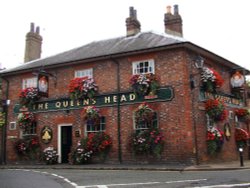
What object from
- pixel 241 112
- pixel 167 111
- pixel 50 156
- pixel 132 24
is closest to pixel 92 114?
Result: pixel 50 156

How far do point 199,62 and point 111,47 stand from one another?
5.41 meters

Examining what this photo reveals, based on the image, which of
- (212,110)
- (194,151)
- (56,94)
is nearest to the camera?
(194,151)

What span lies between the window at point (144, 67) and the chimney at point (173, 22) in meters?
3.53

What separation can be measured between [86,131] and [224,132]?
7374 millimetres

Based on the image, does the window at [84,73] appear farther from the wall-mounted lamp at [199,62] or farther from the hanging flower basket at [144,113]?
the wall-mounted lamp at [199,62]

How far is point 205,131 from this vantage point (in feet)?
51.9

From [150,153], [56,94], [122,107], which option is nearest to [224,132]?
[150,153]

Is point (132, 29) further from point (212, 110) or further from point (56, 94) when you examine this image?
point (212, 110)

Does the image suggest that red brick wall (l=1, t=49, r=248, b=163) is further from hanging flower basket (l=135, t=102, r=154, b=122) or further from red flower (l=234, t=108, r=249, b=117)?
red flower (l=234, t=108, r=249, b=117)

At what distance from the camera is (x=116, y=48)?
17938mm

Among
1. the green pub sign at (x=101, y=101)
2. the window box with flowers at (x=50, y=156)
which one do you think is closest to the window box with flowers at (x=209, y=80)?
the green pub sign at (x=101, y=101)

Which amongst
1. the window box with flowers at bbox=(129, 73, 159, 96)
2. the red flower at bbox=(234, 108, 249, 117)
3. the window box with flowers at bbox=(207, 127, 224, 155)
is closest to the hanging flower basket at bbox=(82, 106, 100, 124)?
the window box with flowers at bbox=(129, 73, 159, 96)

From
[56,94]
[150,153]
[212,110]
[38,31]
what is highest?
[38,31]

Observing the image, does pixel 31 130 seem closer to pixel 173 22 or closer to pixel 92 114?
pixel 92 114
